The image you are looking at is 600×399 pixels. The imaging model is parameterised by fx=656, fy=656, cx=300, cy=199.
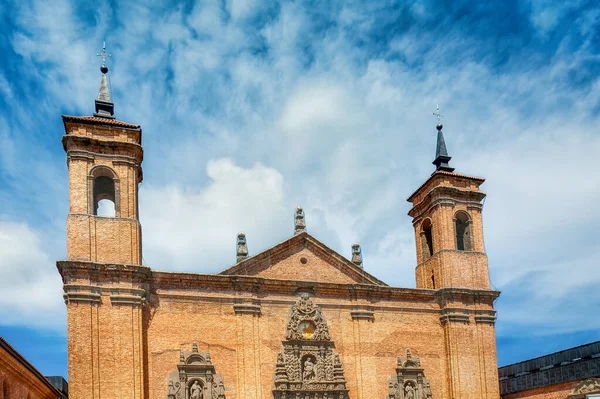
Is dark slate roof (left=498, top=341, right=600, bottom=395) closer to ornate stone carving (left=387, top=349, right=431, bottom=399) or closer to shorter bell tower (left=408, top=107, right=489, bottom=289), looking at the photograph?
shorter bell tower (left=408, top=107, right=489, bottom=289)

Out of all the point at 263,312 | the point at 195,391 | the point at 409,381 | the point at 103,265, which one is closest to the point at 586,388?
the point at 409,381

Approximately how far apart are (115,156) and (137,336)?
6452mm

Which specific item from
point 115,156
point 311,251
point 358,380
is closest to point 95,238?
point 115,156

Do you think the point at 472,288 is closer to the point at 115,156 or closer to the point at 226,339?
the point at 226,339

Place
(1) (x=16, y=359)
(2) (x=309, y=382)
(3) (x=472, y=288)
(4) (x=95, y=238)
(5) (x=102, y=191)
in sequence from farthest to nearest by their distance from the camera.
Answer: (3) (x=472, y=288), (5) (x=102, y=191), (2) (x=309, y=382), (4) (x=95, y=238), (1) (x=16, y=359)

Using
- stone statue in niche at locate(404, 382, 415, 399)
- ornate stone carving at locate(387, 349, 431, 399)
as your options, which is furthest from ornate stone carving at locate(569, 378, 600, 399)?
stone statue in niche at locate(404, 382, 415, 399)

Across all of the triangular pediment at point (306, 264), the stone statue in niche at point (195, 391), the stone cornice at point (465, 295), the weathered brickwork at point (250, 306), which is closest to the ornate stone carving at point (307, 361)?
the weathered brickwork at point (250, 306)

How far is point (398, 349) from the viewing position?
84.6 ft

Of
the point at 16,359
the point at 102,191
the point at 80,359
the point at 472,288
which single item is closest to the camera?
the point at 16,359

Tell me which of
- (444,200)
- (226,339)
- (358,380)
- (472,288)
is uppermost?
(444,200)

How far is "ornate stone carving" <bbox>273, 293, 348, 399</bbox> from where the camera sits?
23703 mm

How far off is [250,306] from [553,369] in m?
13.5

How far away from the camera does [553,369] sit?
1094 inches

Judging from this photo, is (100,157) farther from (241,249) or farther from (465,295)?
(465,295)
